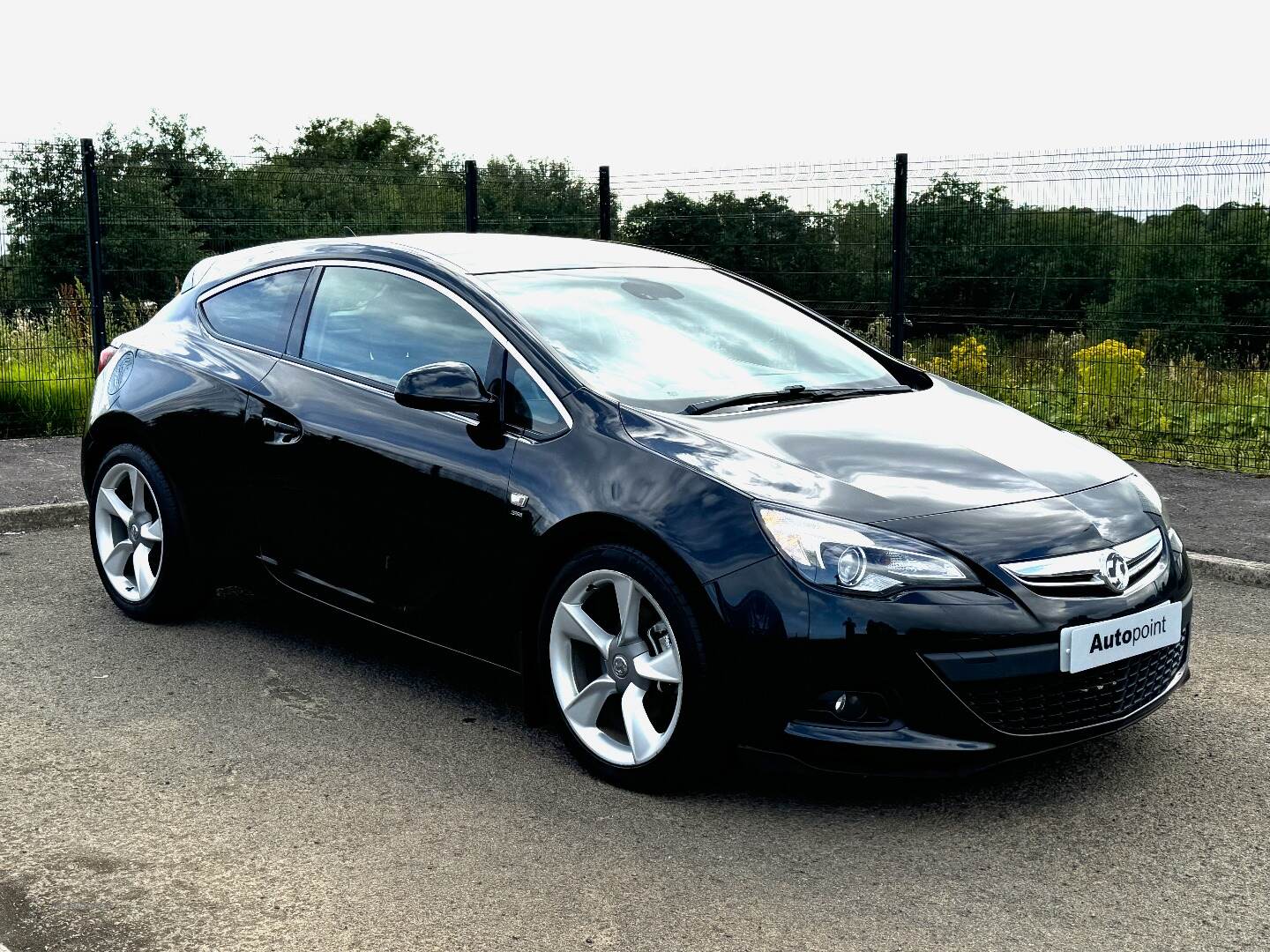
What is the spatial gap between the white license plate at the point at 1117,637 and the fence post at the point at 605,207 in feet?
31.5

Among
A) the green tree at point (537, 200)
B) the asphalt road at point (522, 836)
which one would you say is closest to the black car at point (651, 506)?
the asphalt road at point (522, 836)

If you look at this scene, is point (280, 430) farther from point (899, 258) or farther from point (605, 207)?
point (605, 207)

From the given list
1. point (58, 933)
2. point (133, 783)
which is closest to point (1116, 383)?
point (133, 783)

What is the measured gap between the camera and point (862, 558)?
383cm

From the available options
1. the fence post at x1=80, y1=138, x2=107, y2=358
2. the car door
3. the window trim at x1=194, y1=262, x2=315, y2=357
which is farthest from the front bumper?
the fence post at x1=80, y1=138, x2=107, y2=358

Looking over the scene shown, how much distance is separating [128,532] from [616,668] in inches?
115

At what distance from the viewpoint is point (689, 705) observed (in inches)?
156

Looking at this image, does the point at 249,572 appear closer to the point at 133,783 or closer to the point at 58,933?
the point at 133,783

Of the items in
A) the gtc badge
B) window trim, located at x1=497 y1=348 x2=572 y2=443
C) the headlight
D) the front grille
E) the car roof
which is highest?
the car roof

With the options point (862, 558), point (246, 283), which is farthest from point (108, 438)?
point (862, 558)

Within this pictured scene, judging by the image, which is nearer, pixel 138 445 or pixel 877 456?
pixel 877 456

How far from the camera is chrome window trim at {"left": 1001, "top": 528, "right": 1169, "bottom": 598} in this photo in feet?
12.7

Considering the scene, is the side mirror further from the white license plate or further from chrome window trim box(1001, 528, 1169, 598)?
the white license plate

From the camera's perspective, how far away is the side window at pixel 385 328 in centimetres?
491
